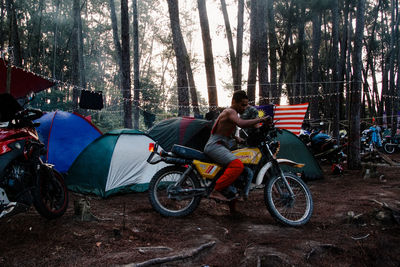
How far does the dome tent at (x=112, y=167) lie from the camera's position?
574cm

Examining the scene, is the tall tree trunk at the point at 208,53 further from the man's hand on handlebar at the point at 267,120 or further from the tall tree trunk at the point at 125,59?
the man's hand on handlebar at the point at 267,120

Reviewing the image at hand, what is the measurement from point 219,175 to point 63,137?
427cm

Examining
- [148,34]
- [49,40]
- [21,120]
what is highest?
[148,34]

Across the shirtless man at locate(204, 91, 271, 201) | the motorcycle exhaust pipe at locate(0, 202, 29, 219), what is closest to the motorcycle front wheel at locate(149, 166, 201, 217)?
the shirtless man at locate(204, 91, 271, 201)

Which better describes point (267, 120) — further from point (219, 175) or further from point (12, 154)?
point (12, 154)

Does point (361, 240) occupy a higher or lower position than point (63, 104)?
lower

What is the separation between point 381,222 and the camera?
3.63 metres

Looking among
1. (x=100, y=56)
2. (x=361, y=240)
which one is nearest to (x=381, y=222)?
(x=361, y=240)

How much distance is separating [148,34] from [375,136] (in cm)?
3442

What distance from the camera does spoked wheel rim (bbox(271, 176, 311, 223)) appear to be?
3887mm

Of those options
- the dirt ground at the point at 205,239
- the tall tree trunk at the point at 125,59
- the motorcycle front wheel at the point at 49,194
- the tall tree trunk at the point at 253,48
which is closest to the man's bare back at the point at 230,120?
the dirt ground at the point at 205,239

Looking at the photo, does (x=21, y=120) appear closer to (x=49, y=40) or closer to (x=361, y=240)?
(x=361, y=240)

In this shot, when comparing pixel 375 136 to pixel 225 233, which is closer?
pixel 225 233

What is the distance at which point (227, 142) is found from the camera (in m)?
4.11
